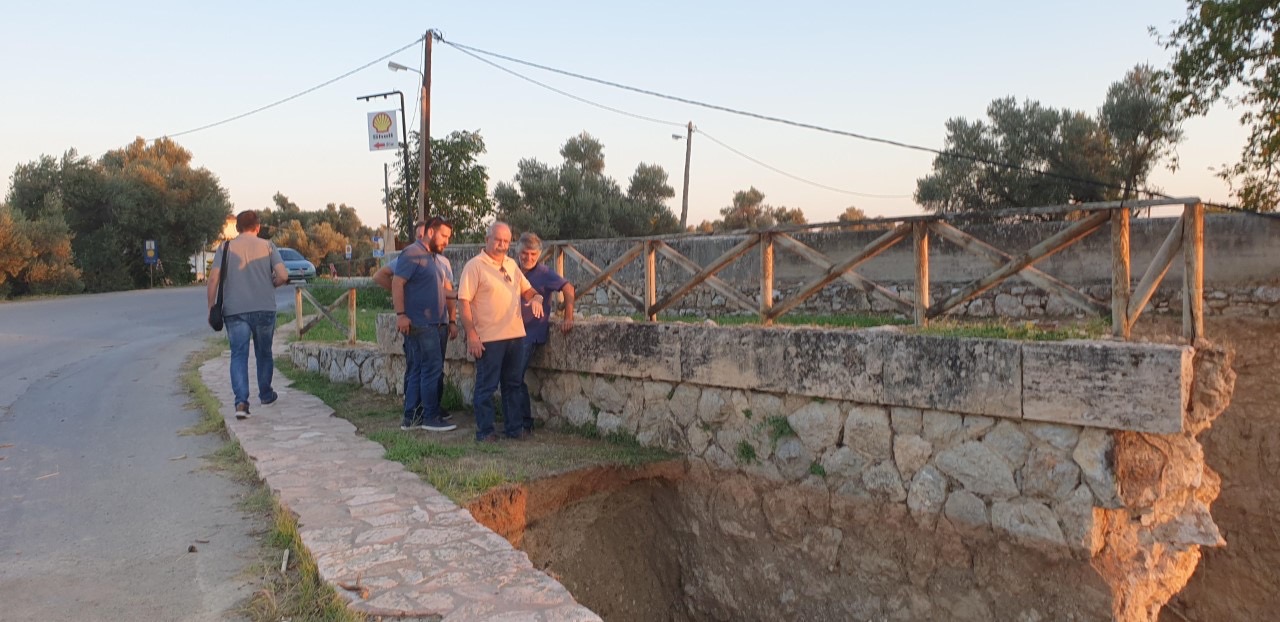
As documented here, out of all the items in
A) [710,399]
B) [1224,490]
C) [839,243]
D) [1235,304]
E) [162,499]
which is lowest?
[1224,490]

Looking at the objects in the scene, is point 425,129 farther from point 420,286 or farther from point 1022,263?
point 1022,263

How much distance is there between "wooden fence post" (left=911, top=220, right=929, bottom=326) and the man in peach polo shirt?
269 centimetres

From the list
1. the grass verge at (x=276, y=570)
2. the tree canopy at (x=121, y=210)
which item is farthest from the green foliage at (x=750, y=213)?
the grass verge at (x=276, y=570)

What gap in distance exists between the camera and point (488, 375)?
5840mm

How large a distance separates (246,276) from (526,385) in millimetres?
2383

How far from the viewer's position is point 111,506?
459 centimetres

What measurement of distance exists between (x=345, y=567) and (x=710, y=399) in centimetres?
286

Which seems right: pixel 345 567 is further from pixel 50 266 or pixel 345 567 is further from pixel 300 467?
pixel 50 266

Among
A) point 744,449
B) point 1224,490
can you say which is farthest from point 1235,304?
point 744,449

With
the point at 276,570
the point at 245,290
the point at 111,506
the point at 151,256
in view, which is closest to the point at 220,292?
the point at 245,290

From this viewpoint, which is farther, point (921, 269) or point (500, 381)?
point (500, 381)

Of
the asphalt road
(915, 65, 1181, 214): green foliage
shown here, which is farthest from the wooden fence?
(915, 65, 1181, 214): green foliage

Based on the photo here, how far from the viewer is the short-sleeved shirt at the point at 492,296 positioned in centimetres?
566

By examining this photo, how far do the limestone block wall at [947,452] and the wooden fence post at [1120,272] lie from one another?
355 millimetres
